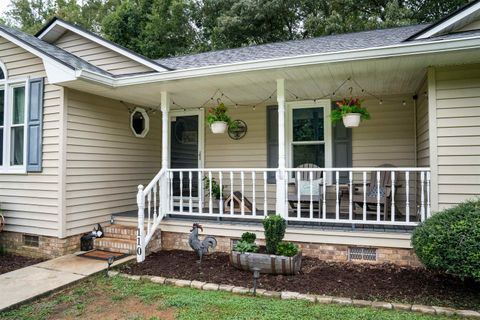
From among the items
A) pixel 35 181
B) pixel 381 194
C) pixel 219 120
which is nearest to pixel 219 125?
pixel 219 120

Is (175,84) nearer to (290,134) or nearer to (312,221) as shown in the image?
(290,134)

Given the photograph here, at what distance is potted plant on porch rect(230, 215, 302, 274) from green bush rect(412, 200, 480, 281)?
1.38 metres

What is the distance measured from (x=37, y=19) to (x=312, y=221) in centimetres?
2648

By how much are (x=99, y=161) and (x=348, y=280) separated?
428cm

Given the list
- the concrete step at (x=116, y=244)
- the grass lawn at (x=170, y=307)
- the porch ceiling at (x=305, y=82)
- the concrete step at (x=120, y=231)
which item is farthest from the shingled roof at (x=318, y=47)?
the grass lawn at (x=170, y=307)

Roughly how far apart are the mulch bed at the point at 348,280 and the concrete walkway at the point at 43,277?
567 millimetres

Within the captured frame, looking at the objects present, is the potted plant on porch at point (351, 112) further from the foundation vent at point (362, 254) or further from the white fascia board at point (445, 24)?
the foundation vent at point (362, 254)

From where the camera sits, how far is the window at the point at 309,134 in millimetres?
6207

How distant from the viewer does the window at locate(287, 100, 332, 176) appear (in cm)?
621

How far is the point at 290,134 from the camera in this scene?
642cm

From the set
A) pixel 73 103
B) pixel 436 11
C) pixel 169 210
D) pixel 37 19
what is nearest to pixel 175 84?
pixel 73 103

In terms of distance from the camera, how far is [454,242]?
10.6 ft

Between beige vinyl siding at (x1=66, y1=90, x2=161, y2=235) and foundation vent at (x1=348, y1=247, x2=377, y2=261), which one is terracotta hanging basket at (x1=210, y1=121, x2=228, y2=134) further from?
foundation vent at (x1=348, y1=247, x2=377, y2=261)

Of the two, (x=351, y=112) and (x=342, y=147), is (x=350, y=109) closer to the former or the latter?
(x=351, y=112)
